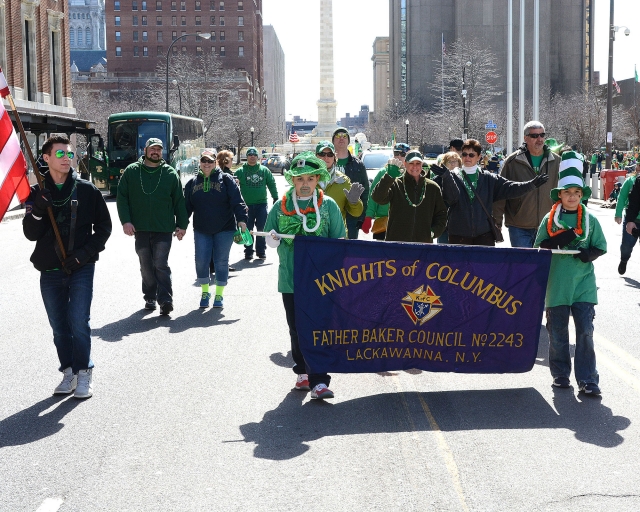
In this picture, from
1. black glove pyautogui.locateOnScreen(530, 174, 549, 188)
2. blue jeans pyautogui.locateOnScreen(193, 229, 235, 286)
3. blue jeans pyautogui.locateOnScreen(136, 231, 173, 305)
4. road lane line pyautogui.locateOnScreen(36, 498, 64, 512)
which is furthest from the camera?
blue jeans pyautogui.locateOnScreen(193, 229, 235, 286)

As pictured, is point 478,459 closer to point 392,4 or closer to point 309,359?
point 309,359

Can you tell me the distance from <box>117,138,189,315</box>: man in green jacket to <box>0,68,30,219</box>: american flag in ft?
12.1

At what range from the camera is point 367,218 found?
10.2m

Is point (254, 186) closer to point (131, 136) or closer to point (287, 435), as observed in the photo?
point (287, 435)

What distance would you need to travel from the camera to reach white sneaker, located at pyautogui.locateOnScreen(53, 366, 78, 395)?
24.6 ft

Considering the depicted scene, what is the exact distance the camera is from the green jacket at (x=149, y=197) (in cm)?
1096

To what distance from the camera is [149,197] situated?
1095 cm

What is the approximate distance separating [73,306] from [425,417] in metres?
2.75

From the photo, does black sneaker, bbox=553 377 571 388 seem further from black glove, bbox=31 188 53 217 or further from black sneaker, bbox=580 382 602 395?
black glove, bbox=31 188 53 217

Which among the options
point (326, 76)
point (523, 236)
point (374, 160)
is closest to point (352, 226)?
point (523, 236)

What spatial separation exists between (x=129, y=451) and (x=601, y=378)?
4.01m

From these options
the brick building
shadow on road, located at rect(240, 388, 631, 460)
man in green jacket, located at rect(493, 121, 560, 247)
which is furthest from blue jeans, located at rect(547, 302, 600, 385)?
the brick building

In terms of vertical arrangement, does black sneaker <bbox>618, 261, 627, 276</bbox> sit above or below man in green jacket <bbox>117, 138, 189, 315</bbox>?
below

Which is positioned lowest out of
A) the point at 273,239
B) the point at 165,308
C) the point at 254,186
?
the point at 165,308
